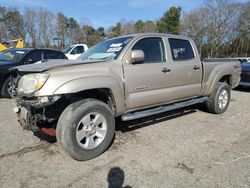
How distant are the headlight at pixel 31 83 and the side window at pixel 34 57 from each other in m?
4.82

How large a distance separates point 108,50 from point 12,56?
17.0 ft

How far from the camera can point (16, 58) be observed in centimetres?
801

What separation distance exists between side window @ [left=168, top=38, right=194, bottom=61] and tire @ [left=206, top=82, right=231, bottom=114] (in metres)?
1.21

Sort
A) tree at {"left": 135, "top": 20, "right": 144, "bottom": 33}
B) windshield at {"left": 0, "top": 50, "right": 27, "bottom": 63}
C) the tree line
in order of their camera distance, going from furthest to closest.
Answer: tree at {"left": 135, "top": 20, "right": 144, "bottom": 33} < the tree line < windshield at {"left": 0, "top": 50, "right": 27, "bottom": 63}

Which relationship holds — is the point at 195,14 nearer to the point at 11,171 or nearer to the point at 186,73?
the point at 186,73

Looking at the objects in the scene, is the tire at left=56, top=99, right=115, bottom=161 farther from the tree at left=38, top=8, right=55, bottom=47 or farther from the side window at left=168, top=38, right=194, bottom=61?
the tree at left=38, top=8, right=55, bottom=47

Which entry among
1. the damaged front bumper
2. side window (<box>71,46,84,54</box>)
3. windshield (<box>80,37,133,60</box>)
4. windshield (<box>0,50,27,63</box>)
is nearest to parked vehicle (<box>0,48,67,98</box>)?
windshield (<box>0,50,27,63</box>)

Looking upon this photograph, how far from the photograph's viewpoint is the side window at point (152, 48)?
4395 millimetres

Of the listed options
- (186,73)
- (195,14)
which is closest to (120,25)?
(195,14)

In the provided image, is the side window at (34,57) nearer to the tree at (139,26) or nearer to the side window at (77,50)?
the side window at (77,50)

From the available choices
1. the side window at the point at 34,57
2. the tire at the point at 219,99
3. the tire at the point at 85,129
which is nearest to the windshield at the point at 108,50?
the tire at the point at 85,129

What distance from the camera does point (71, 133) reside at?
3.38 meters

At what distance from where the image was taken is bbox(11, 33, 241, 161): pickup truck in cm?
337

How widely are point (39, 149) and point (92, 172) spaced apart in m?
1.20
